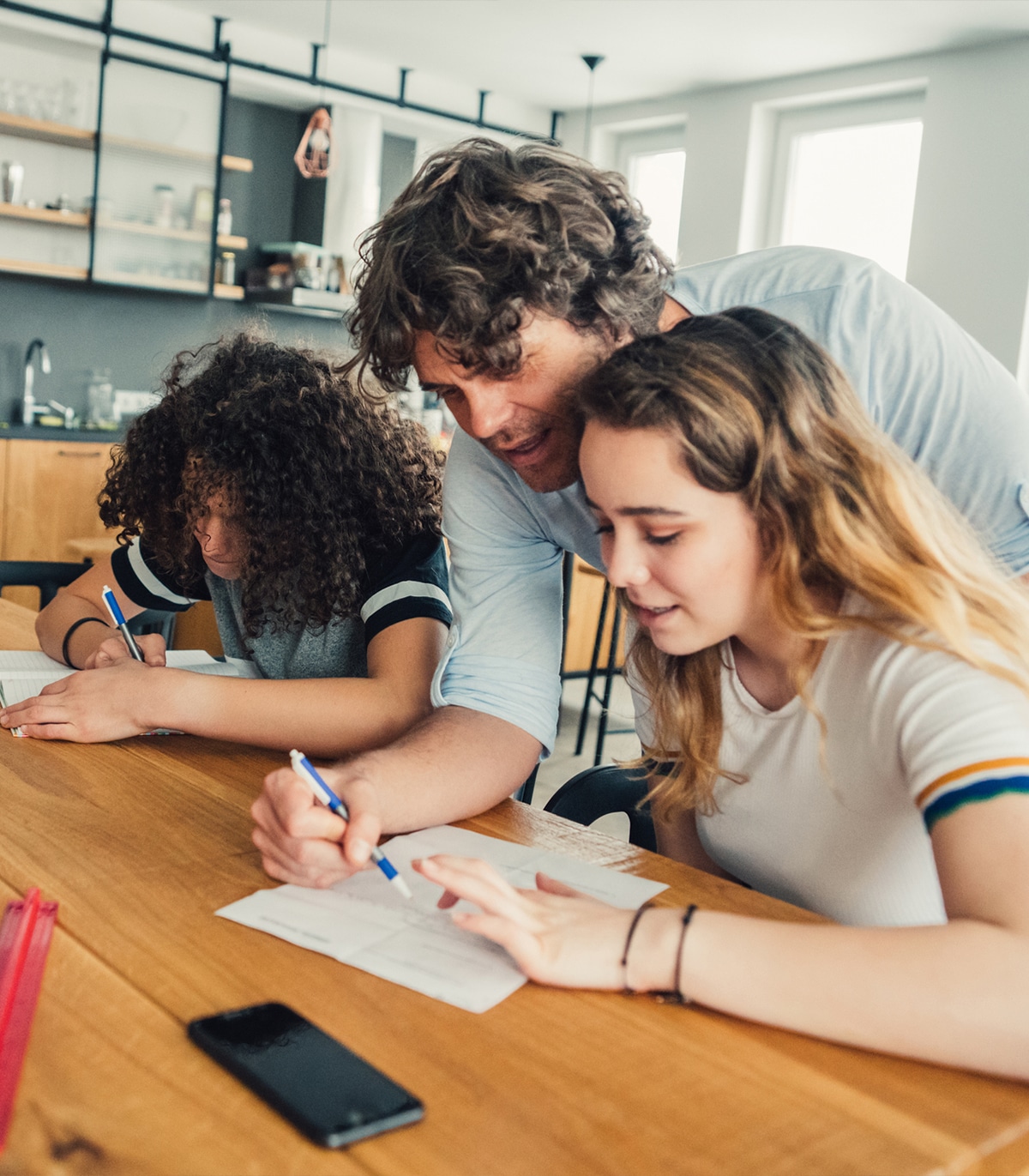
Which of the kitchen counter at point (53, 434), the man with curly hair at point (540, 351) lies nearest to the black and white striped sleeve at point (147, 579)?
the man with curly hair at point (540, 351)

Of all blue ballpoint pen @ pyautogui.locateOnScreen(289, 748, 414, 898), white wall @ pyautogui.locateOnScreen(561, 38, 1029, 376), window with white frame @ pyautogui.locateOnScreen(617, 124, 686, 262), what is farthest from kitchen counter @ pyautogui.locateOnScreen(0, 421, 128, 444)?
blue ballpoint pen @ pyautogui.locateOnScreen(289, 748, 414, 898)

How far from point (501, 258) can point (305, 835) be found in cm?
59

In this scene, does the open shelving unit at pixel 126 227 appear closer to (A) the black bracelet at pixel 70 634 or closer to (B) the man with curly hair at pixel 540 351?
(A) the black bracelet at pixel 70 634

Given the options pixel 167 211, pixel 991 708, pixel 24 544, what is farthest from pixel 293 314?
pixel 991 708

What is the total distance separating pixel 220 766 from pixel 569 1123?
2.45ft

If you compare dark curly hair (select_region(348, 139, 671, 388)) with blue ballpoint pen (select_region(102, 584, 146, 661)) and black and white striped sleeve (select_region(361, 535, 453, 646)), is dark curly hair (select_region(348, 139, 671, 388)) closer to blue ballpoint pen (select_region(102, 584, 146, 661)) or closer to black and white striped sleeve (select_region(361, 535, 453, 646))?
black and white striped sleeve (select_region(361, 535, 453, 646))

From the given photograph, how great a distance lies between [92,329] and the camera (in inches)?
214

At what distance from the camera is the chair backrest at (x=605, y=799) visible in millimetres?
1469

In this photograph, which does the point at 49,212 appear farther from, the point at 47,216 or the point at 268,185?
the point at 268,185

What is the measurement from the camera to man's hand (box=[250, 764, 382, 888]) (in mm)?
947

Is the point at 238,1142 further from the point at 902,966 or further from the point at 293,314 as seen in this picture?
the point at 293,314

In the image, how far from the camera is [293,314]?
20.4 ft

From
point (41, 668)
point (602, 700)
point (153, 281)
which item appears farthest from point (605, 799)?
point (153, 281)

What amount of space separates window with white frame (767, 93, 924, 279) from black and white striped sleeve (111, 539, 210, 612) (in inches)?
171
